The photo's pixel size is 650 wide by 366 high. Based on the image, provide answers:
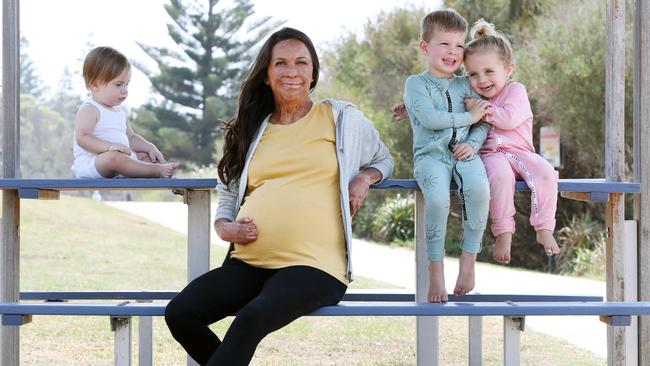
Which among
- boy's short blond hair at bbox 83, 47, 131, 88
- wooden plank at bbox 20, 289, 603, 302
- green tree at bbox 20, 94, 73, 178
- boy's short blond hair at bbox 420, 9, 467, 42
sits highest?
green tree at bbox 20, 94, 73, 178

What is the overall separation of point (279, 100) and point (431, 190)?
0.69m

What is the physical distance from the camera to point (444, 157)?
402 cm

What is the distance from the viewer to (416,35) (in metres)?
21.0

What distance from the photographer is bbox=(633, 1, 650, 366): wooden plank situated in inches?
174

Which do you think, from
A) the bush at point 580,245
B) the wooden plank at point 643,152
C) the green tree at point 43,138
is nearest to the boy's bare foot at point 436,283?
the wooden plank at point 643,152

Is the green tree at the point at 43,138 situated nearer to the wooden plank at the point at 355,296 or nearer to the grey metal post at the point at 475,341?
the wooden plank at the point at 355,296

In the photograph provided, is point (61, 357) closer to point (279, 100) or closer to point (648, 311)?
point (279, 100)

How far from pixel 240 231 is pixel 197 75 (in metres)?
29.5

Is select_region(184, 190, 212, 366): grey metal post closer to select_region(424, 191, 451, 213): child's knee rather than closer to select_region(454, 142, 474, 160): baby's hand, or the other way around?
select_region(424, 191, 451, 213): child's knee

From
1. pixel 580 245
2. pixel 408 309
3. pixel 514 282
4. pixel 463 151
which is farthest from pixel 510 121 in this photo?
pixel 580 245

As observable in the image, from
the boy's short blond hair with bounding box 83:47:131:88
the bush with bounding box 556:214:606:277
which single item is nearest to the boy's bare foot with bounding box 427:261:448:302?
the boy's short blond hair with bounding box 83:47:131:88

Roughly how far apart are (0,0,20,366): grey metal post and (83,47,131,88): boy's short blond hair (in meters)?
0.30

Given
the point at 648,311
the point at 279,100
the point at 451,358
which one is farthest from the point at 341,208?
the point at 451,358

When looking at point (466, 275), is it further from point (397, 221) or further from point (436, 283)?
point (397, 221)
